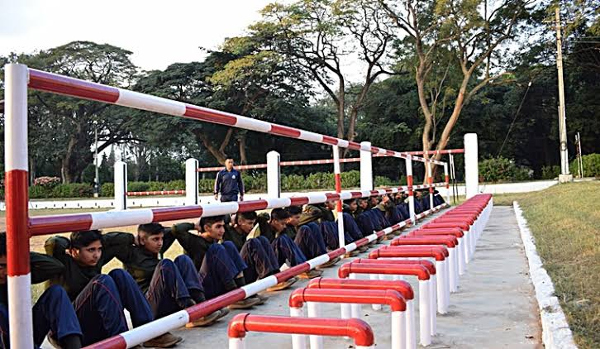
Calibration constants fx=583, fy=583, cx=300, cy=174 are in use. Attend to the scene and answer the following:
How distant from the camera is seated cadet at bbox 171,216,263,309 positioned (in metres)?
3.91

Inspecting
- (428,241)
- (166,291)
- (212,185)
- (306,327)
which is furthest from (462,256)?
(212,185)

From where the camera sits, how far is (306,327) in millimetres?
2031

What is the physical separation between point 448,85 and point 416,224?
884 inches

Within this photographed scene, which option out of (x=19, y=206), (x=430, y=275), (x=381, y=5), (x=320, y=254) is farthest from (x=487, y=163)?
(x=19, y=206)

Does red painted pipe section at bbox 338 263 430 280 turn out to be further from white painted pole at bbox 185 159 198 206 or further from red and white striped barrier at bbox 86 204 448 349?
white painted pole at bbox 185 159 198 206

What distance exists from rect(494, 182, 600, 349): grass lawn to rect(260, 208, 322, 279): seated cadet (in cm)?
209

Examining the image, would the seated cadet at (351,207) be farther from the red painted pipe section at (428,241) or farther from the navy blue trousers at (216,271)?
the navy blue trousers at (216,271)

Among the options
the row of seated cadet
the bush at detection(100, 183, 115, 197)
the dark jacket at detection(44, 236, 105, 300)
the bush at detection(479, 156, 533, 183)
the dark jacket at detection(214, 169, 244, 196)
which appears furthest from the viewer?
the bush at detection(100, 183, 115, 197)

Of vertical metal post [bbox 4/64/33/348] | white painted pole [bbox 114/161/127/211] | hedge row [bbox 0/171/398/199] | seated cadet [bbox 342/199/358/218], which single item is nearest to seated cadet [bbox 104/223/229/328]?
vertical metal post [bbox 4/64/33/348]

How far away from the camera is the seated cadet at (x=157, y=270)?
339 centimetres

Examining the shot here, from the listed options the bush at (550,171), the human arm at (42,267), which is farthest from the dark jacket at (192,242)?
the bush at (550,171)

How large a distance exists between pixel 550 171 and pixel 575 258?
31.2 meters

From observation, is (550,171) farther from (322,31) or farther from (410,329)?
(410,329)

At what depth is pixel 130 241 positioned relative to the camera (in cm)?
364
